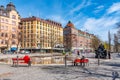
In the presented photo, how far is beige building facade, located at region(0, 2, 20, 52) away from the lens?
278 ft

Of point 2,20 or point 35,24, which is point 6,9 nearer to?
point 2,20

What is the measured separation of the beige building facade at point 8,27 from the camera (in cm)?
8475

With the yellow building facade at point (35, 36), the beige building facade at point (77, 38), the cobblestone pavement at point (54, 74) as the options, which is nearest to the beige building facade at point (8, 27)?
the yellow building facade at point (35, 36)

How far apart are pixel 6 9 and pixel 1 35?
14.4 meters

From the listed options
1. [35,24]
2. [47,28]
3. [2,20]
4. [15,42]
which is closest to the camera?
[2,20]

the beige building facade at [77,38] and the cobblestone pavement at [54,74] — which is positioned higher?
the beige building facade at [77,38]

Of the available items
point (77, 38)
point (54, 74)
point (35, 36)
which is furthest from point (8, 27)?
point (54, 74)

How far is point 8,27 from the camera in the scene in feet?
289

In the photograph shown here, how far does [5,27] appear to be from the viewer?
283ft

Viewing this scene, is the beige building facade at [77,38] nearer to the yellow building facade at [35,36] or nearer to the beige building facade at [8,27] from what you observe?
the yellow building facade at [35,36]

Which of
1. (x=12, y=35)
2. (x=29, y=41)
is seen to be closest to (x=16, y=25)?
(x=12, y=35)

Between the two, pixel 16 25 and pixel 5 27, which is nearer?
pixel 5 27

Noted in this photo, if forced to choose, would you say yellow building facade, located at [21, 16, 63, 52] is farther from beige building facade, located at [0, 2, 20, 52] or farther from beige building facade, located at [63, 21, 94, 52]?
beige building facade, located at [63, 21, 94, 52]

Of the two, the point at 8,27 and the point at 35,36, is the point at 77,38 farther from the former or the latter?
the point at 8,27
